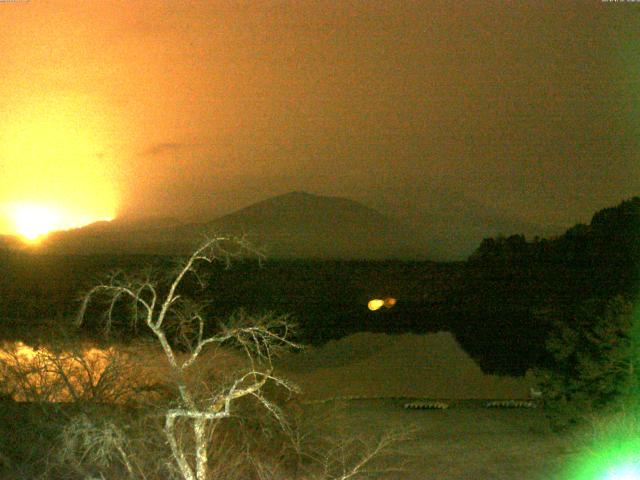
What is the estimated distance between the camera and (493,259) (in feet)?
169

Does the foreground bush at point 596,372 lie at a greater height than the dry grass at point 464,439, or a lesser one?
greater

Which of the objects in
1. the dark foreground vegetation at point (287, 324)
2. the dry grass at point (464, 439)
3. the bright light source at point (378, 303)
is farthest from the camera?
the bright light source at point (378, 303)

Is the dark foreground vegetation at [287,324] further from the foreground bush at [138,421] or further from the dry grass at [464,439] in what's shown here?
the dry grass at [464,439]

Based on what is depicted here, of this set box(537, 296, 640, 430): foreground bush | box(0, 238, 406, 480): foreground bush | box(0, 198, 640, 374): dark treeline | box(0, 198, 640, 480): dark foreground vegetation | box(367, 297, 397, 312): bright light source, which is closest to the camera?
box(0, 198, 640, 480): dark foreground vegetation

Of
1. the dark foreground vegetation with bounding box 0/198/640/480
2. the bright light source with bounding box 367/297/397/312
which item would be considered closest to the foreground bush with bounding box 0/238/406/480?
the dark foreground vegetation with bounding box 0/198/640/480

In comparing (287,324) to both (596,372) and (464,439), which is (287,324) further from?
(596,372)

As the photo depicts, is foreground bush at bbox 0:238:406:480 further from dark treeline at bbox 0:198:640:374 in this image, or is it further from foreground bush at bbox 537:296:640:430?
dark treeline at bbox 0:198:640:374

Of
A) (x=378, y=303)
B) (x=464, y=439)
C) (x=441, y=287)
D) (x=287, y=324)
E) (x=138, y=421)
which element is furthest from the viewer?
(x=441, y=287)

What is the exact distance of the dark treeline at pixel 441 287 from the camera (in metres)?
35.5

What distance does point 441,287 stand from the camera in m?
54.3

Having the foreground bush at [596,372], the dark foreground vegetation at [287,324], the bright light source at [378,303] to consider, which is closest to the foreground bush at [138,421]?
the dark foreground vegetation at [287,324]

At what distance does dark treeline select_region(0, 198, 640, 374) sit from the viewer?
35531mm

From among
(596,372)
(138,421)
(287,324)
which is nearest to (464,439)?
(596,372)

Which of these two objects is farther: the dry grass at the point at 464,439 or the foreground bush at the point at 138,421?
the dry grass at the point at 464,439
